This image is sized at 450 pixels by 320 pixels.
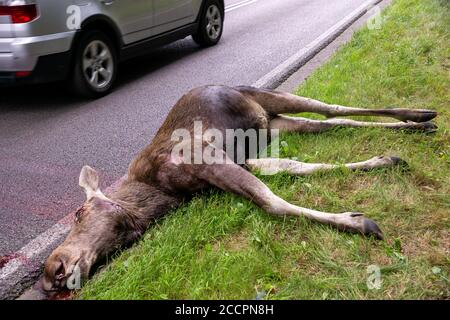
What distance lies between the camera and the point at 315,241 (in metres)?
3.48

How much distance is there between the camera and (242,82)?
7.57 metres

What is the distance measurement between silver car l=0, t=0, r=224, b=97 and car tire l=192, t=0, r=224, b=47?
645 mm

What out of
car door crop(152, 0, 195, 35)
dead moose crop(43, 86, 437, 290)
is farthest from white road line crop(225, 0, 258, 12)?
dead moose crop(43, 86, 437, 290)

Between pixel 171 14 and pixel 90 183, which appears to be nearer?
pixel 90 183

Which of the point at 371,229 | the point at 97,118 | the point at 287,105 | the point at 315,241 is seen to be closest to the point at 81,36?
the point at 97,118

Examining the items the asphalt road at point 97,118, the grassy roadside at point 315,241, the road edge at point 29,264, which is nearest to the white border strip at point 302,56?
the asphalt road at point 97,118

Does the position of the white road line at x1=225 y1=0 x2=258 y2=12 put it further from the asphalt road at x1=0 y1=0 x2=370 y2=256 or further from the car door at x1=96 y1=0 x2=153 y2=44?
the car door at x1=96 y1=0 x2=153 y2=44

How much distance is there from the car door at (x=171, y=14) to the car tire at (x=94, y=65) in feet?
3.61

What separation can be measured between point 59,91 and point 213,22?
12.2ft

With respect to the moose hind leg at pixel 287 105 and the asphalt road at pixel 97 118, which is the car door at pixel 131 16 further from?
the moose hind leg at pixel 287 105

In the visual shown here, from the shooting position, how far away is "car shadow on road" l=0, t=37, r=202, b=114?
709cm

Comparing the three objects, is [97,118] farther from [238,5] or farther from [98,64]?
[238,5]
